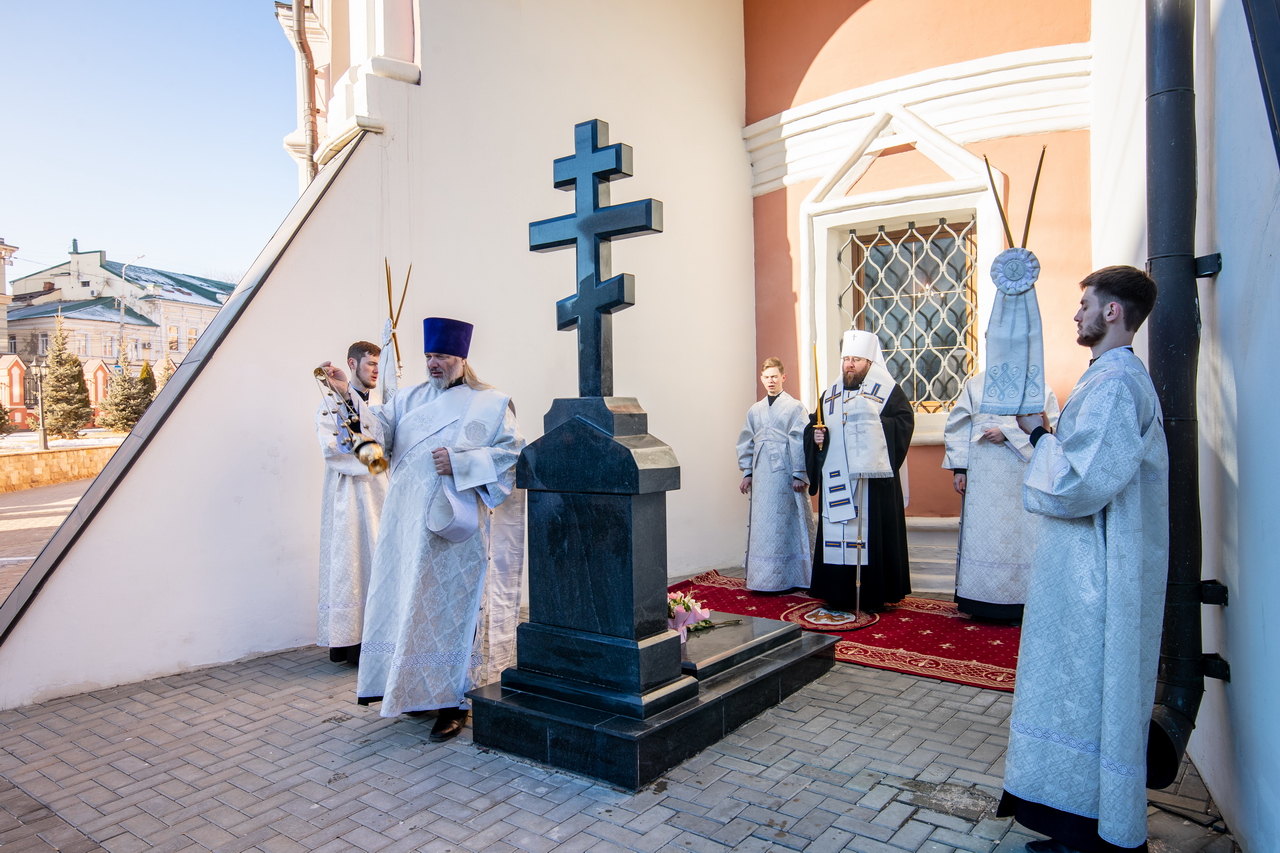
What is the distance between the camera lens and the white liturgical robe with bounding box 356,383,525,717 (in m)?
3.93

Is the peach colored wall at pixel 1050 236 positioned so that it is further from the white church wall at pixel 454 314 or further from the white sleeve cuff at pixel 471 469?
the white sleeve cuff at pixel 471 469

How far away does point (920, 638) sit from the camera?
5.55 metres

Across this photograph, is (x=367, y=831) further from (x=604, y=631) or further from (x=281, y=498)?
(x=281, y=498)

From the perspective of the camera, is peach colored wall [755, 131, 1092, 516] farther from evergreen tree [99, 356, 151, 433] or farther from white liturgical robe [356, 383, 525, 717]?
evergreen tree [99, 356, 151, 433]

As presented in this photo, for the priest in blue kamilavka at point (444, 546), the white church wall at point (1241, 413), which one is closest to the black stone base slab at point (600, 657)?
the priest in blue kamilavka at point (444, 546)

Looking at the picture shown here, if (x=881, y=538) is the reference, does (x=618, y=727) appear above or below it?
below

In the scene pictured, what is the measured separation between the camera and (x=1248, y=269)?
2492mm

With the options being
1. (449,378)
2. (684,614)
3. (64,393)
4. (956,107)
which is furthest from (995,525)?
(64,393)

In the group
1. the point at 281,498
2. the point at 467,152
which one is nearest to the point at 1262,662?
the point at 281,498

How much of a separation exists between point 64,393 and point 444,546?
1735cm

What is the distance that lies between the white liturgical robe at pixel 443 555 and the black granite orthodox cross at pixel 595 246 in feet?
2.20

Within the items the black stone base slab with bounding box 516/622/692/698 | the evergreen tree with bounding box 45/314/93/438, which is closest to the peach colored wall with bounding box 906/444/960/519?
the black stone base slab with bounding box 516/622/692/698

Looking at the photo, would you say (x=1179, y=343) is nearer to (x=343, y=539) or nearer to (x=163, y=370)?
(x=343, y=539)

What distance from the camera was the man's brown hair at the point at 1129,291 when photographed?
266cm
